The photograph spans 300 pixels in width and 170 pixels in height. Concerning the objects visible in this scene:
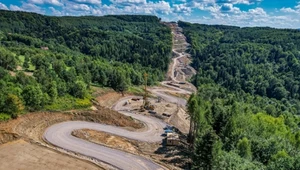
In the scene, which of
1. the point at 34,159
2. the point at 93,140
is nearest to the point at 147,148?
the point at 93,140

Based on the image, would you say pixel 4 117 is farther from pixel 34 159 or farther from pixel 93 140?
pixel 93 140

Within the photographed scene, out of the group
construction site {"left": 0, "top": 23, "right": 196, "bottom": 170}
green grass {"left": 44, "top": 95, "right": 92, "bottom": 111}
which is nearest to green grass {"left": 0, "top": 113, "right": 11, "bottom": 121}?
construction site {"left": 0, "top": 23, "right": 196, "bottom": 170}

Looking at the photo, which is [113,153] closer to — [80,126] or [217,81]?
[80,126]

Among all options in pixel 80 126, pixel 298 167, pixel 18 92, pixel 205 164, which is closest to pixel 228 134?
pixel 205 164

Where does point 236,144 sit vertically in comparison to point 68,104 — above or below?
above

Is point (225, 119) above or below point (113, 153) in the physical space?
above

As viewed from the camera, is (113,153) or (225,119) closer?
(113,153)
